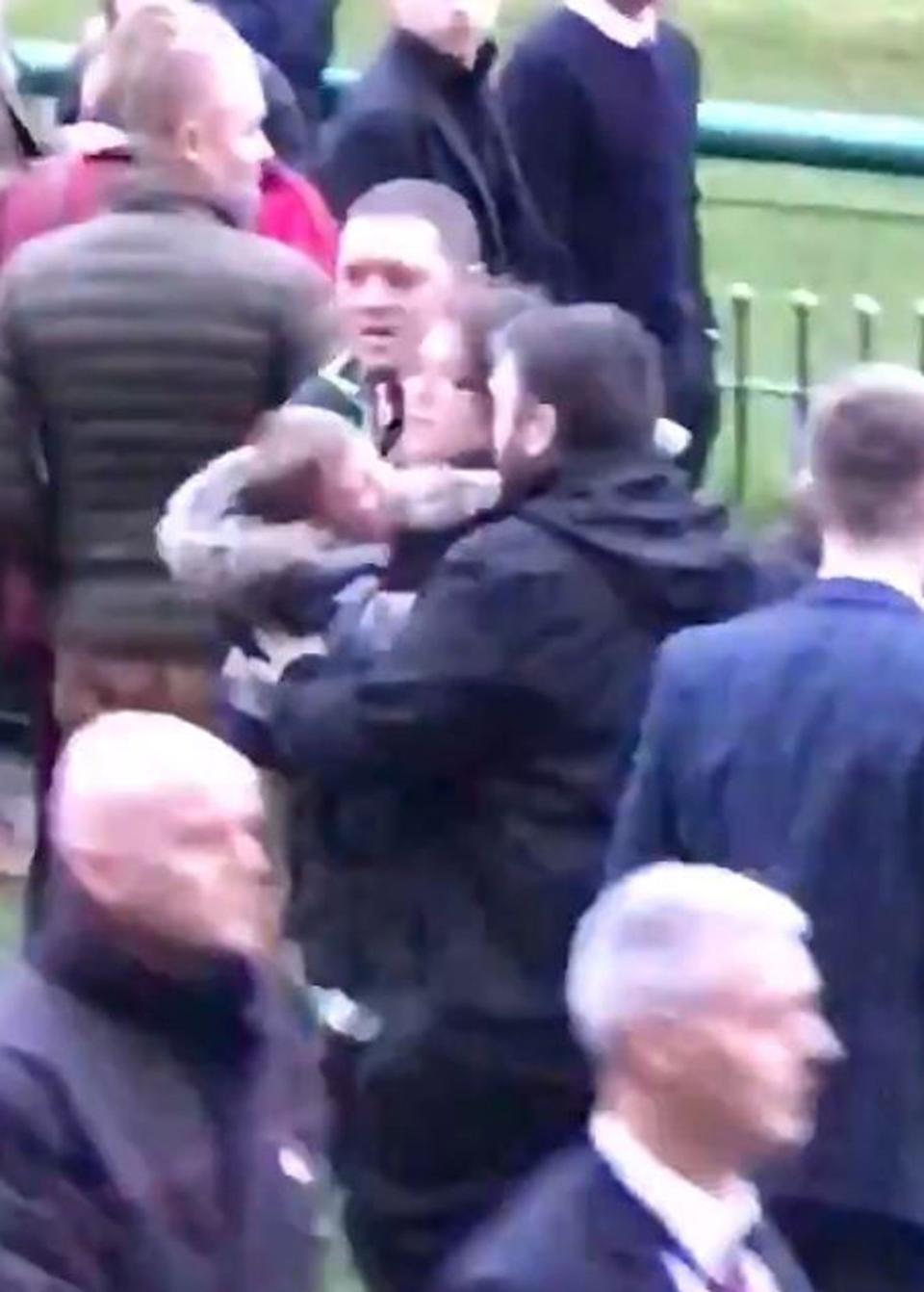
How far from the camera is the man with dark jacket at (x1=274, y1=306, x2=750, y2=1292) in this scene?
18.2ft

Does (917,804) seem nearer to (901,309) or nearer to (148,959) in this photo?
(148,959)

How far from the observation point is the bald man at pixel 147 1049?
4.38 metres

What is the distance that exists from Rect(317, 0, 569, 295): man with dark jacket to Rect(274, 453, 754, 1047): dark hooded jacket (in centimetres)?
248

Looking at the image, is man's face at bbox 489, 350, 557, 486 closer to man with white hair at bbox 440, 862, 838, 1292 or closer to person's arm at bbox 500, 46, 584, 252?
man with white hair at bbox 440, 862, 838, 1292

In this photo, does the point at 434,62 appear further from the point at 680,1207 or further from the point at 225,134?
the point at 680,1207

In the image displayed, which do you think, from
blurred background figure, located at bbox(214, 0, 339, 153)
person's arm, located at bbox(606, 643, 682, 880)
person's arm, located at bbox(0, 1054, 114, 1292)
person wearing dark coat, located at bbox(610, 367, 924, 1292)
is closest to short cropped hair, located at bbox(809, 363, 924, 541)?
person wearing dark coat, located at bbox(610, 367, 924, 1292)

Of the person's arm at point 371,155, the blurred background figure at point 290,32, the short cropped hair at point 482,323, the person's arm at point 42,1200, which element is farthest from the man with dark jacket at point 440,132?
the person's arm at point 42,1200

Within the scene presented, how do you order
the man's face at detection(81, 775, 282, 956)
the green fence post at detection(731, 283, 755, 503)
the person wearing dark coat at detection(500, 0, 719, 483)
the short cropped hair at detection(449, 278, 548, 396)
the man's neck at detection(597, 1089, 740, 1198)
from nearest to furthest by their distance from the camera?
1. the man's neck at detection(597, 1089, 740, 1198)
2. the man's face at detection(81, 775, 282, 956)
3. the short cropped hair at detection(449, 278, 548, 396)
4. the person wearing dark coat at detection(500, 0, 719, 483)
5. the green fence post at detection(731, 283, 755, 503)

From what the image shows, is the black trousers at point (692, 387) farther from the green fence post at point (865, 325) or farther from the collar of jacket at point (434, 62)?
the collar of jacket at point (434, 62)

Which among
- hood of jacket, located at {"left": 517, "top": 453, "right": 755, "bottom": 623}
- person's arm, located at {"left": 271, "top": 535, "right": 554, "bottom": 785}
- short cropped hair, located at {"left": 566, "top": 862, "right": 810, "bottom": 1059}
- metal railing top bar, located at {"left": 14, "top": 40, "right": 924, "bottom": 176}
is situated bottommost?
metal railing top bar, located at {"left": 14, "top": 40, "right": 924, "bottom": 176}

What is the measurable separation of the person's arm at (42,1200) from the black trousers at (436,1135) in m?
1.43

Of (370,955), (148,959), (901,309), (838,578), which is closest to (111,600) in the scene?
(370,955)

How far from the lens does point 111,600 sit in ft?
22.7

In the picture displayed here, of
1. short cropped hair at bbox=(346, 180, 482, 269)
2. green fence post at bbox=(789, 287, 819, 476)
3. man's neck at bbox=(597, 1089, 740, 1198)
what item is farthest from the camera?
green fence post at bbox=(789, 287, 819, 476)
